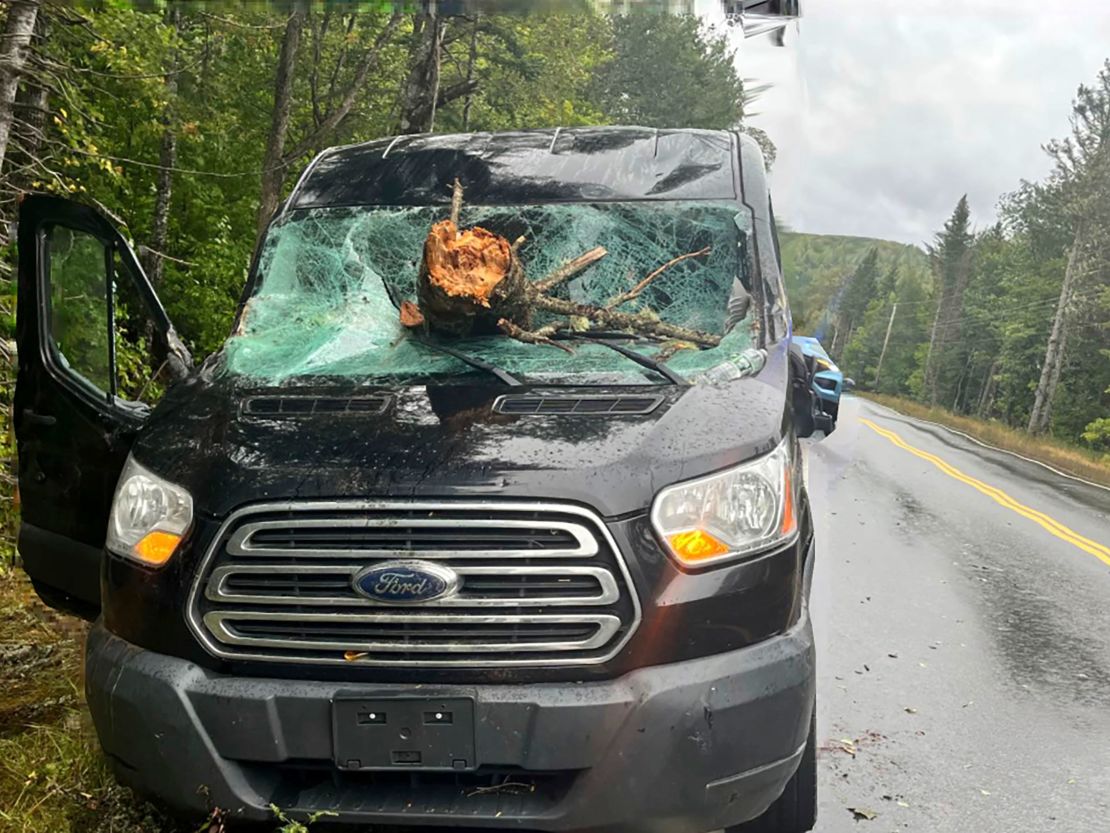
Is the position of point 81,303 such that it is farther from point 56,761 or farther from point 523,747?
point 523,747

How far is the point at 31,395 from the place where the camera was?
327cm

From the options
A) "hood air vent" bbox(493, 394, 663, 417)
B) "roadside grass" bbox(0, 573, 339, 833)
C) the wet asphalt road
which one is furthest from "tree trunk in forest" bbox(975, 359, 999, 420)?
"hood air vent" bbox(493, 394, 663, 417)

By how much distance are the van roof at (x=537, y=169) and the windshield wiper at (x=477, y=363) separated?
2.74ft

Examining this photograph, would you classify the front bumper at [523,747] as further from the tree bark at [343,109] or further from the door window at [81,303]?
the tree bark at [343,109]

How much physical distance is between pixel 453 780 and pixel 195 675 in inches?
27.2

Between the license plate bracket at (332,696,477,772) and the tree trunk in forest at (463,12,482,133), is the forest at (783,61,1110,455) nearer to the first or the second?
the license plate bracket at (332,696,477,772)

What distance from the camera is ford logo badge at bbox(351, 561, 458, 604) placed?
2227 millimetres

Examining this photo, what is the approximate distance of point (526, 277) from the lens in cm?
349

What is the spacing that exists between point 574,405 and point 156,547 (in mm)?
1167

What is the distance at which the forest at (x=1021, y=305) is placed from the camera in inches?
1522

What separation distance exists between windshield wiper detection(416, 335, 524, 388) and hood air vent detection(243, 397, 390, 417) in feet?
1.17

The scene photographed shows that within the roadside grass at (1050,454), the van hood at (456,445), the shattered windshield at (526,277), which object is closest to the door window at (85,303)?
the shattered windshield at (526,277)

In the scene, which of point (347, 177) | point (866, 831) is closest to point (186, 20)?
point (347, 177)

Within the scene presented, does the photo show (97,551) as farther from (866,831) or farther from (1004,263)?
(1004,263)
